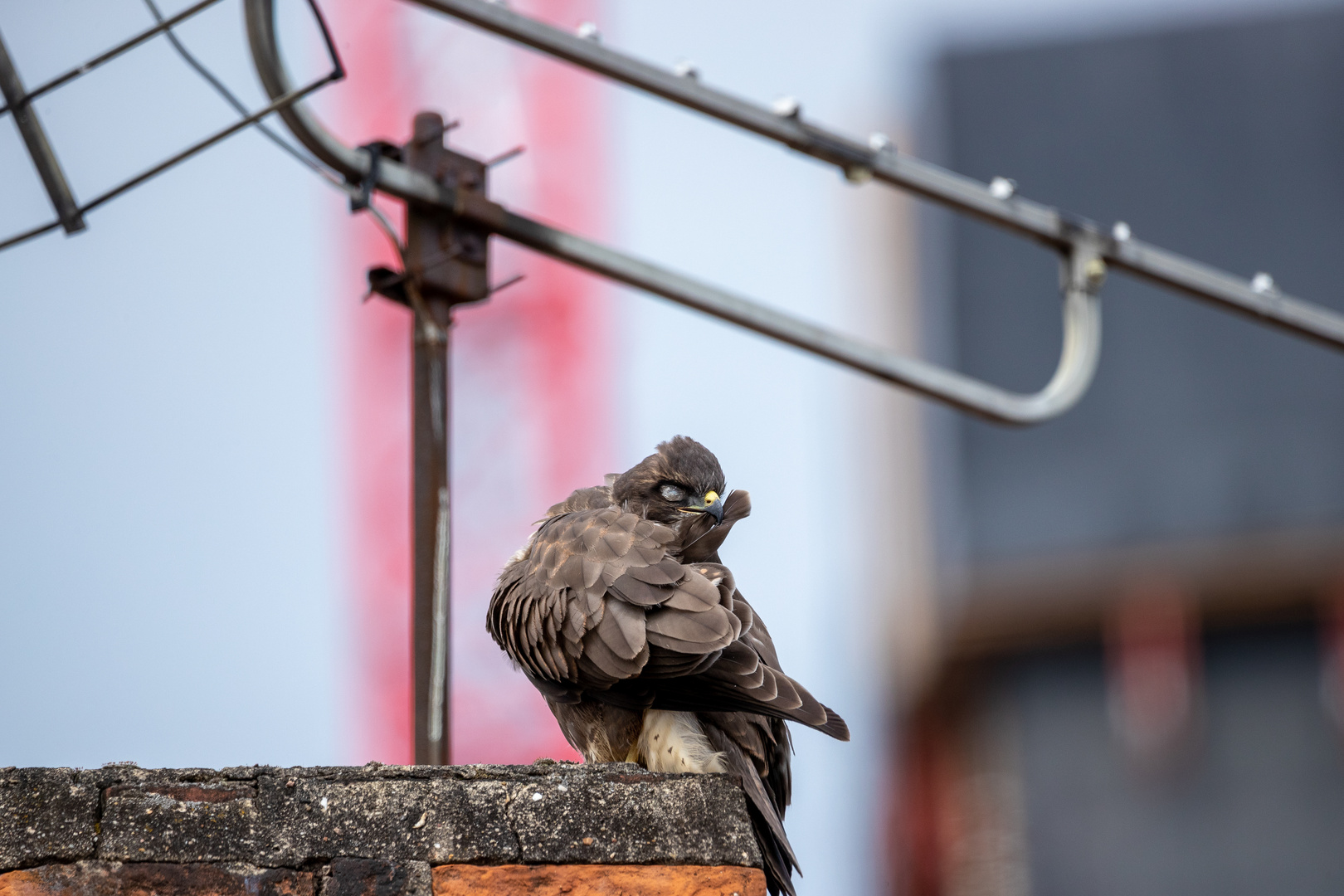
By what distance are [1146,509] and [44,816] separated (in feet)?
116

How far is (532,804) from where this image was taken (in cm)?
344

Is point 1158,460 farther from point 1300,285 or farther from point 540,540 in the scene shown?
point 540,540

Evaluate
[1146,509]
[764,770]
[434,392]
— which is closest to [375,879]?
[764,770]

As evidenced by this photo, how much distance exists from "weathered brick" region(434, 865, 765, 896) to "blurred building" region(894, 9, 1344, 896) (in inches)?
1246

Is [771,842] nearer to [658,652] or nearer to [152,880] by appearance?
[658,652]

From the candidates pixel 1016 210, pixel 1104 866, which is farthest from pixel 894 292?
pixel 1016 210

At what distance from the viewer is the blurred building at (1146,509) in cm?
3378

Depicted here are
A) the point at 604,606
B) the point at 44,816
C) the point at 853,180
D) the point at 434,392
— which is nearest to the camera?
the point at 44,816

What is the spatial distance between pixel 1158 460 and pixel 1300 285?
15.0ft

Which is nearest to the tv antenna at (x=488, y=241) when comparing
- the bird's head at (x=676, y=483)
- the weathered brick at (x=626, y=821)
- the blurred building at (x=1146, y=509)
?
the bird's head at (x=676, y=483)

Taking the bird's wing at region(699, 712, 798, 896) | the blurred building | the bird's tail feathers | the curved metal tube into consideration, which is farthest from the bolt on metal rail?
the blurred building

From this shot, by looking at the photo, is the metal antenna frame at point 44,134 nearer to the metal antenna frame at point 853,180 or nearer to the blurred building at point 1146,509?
the metal antenna frame at point 853,180

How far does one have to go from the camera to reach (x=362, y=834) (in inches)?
132

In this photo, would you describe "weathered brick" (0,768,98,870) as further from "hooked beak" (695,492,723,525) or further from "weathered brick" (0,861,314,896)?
"hooked beak" (695,492,723,525)
